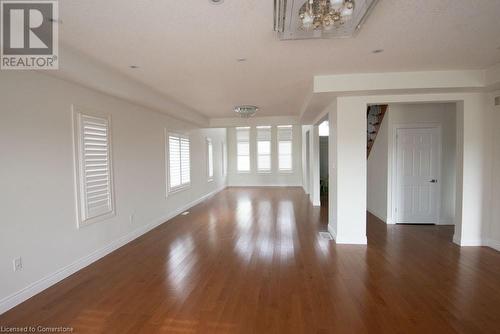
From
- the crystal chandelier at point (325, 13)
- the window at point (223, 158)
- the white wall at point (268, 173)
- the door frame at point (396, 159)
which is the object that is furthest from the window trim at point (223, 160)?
the crystal chandelier at point (325, 13)

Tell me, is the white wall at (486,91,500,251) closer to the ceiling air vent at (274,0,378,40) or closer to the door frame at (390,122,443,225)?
the door frame at (390,122,443,225)

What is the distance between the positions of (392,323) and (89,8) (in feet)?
11.8

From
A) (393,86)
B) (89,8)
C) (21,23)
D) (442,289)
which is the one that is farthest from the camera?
(393,86)

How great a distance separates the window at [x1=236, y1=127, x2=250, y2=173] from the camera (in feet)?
38.8

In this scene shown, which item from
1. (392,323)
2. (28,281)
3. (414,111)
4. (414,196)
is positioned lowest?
(392,323)

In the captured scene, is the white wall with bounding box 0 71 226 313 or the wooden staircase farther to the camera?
the wooden staircase

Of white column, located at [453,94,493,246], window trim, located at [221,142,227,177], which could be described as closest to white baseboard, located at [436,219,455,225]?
white column, located at [453,94,493,246]

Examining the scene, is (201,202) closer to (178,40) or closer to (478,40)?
(178,40)

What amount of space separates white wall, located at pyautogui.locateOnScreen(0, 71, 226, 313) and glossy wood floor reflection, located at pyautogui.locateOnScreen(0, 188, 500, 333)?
0.24 metres

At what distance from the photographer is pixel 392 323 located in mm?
2162

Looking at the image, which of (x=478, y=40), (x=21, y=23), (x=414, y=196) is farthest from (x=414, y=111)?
(x=21, y=23)

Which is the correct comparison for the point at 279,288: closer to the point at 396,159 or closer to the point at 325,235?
the point at 325,235

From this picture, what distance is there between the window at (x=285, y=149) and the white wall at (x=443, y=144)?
618 cm

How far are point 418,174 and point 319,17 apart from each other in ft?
14.7
